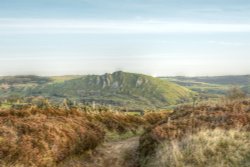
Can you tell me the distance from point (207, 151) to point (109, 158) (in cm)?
527

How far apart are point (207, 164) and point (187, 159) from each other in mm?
766

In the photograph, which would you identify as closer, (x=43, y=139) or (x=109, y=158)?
(x=43, y=139)

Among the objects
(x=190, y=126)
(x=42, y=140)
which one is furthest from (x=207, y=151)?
(x=42, y=140)

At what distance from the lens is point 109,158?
1838cm

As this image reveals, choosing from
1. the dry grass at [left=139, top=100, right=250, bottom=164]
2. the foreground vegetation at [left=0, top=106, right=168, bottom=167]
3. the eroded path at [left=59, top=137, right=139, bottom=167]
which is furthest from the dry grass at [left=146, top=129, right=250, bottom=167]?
the foreground vegetation at [left=0, top=106, right=168, bottom=167]

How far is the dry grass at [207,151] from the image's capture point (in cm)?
1398

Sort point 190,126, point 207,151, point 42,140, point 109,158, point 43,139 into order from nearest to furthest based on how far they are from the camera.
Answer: point 207,151 < point 42,140 < point 43,139 < point 190,126 < point 109,158

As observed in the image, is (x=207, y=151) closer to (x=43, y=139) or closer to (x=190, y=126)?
(x=190, y=126)

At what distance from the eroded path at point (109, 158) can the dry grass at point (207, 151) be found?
91.0 inches

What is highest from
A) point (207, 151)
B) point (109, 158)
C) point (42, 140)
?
point (42, 140)

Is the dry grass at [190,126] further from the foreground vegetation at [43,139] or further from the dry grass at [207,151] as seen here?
the foreground vegetation at [43,139]

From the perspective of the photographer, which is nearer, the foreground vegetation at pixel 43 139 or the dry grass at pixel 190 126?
the foreground vegetation at pixel 43 139

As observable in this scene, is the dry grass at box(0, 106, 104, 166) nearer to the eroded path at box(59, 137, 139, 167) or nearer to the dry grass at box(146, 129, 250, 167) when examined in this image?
the eroded path at box(59, 137, 139, 167)

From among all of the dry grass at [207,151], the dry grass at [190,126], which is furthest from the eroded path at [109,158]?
the dry grass at [207,151]
